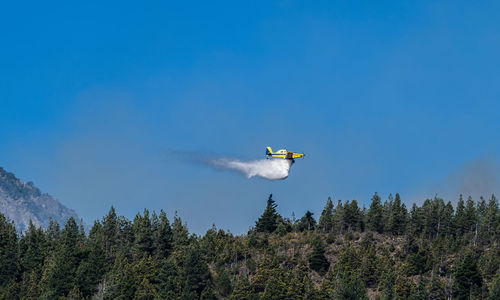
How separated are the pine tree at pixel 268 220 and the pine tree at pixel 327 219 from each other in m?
10.8

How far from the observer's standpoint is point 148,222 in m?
170

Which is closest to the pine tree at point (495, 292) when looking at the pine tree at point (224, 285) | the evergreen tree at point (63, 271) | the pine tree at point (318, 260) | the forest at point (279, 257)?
the forest at point (279, 257)

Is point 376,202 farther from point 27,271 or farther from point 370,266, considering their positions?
Answer: point 27,271

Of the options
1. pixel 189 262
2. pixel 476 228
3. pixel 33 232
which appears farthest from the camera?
pixel 33 232

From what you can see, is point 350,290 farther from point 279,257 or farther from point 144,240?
point 144,240

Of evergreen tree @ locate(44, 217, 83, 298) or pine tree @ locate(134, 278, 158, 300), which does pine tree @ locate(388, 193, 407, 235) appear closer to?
pine tree @ locate(134, 278, 158, 300)

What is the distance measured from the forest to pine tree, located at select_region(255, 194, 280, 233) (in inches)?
9.2

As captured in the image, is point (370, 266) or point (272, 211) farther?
point (272, 211)

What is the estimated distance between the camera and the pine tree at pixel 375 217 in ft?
569

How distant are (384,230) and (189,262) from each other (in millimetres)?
49177

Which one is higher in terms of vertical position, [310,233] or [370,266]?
[310,233]

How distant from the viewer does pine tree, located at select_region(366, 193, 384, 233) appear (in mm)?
173375

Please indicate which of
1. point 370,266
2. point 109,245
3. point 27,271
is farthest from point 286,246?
point 27,271

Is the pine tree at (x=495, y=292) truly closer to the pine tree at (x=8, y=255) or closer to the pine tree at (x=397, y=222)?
the pine tree at (x=397, y=222)
